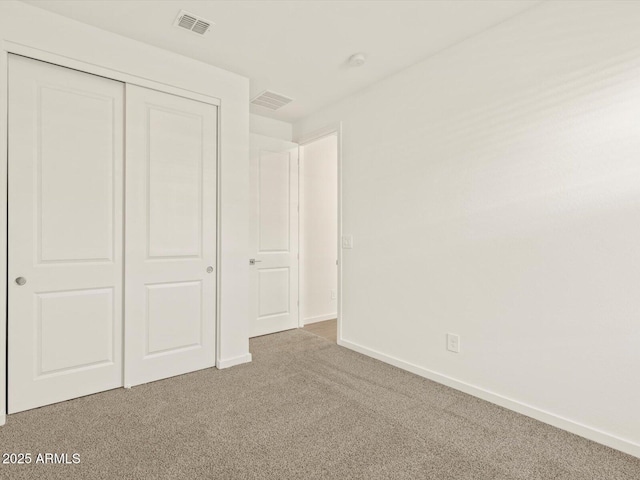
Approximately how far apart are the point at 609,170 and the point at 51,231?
11.0 ft

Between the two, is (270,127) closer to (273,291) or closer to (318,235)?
(318,235)

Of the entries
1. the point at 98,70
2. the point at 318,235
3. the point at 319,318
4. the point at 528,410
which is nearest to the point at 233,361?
the point at 319,318

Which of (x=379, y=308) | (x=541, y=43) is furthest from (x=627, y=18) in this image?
(x=379, y=308)

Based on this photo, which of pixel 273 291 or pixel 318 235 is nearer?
pixel 273 291

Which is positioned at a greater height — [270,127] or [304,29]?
[304,29]

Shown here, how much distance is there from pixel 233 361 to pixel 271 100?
2576 millimetres

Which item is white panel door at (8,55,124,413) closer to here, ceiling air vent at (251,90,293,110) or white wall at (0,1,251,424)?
white wall at (0,1,251,424)

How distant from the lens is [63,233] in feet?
7.47

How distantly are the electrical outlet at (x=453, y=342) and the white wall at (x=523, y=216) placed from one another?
0.06m

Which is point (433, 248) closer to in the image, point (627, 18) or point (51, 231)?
point (627, 18)

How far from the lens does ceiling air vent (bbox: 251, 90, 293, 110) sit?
11.3ft

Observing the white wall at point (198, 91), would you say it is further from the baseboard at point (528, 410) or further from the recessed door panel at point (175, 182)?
the baseboard at point (528, 410)

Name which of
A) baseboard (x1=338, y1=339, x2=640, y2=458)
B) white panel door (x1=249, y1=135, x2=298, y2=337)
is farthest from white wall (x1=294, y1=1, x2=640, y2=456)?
white panel door (x1=249, y1=135, x2=298, y2=337)

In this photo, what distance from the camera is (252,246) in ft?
12.6
